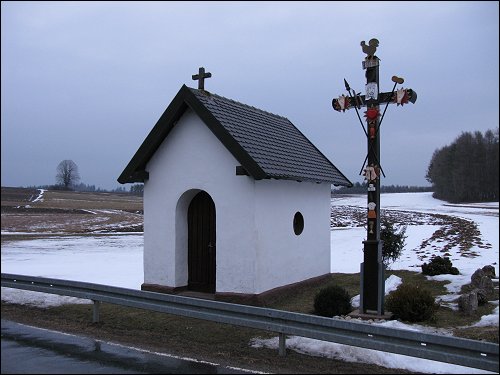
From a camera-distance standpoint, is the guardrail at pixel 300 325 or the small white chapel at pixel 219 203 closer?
the guardrail at pixel 300 325

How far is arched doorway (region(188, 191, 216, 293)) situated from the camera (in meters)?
11.5

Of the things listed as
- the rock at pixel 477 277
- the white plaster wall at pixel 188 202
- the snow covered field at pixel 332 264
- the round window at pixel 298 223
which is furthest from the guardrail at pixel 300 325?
the rock at pixel 477 277

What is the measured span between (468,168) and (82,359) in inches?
272

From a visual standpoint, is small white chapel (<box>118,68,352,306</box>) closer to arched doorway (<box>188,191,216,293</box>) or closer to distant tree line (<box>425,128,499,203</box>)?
arched doorway (<box>188,191,216,293</box>)

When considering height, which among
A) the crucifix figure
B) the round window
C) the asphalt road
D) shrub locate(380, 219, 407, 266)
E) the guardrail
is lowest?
the asphalt road

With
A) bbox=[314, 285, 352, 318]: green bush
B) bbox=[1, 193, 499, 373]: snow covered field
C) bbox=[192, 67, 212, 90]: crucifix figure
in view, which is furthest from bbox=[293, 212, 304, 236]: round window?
bbox=[192, 67, 212, 90]: crucifix figure

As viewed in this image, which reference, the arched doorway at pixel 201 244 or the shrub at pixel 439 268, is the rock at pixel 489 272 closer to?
the shrub at pixel 439 268

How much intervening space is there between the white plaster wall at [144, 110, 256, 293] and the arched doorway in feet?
0.51

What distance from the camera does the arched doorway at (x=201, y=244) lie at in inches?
454

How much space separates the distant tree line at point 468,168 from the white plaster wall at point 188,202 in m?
4.26

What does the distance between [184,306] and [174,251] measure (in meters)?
3.20

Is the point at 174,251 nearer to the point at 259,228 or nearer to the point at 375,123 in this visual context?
the point at 259,228

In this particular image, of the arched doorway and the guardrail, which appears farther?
the arched doorway

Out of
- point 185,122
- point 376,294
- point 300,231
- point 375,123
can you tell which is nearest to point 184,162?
point 185,122
